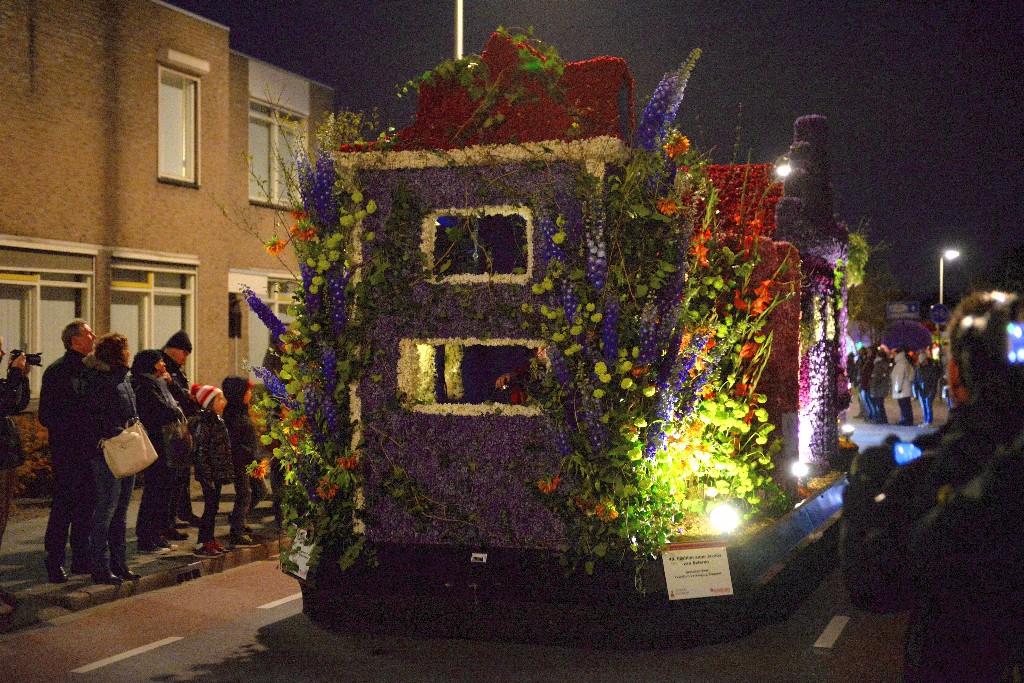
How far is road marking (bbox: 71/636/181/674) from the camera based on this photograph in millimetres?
5824

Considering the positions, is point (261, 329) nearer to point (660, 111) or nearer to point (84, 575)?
point (84, 575)

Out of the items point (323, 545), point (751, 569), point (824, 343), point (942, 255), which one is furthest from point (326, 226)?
point (942, 255)

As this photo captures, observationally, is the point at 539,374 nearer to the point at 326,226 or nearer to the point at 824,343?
the point at 326,226

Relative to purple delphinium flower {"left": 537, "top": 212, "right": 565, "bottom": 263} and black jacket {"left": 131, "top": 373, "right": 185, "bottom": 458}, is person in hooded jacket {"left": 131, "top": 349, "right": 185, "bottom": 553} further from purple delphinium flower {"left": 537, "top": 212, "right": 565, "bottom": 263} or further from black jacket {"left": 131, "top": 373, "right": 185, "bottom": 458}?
purple delphinium flower {"left": 537, "top": 212, "right": 565, "bottom": 263}

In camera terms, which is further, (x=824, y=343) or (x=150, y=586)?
(x=824, y=343)

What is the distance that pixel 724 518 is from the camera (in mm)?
6332

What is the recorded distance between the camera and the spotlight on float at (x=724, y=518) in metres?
6.27

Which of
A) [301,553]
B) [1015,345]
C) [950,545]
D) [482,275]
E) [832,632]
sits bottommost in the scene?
[832,632]

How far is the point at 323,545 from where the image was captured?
5.86 meters

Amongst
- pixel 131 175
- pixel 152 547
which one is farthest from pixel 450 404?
pixel 131 175

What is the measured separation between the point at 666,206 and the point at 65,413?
5014 mm

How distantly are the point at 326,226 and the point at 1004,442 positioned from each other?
410 cm

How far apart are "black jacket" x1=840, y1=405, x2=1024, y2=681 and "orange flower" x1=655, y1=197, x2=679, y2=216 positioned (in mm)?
2847

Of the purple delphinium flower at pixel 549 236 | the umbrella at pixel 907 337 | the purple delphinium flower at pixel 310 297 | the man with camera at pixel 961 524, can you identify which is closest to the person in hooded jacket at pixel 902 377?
the umbrella at pixel 907 337
